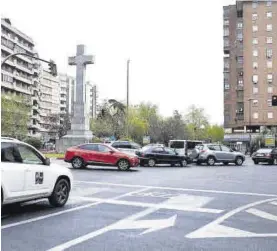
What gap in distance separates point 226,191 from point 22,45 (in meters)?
103

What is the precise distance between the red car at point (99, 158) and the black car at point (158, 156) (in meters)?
5.05

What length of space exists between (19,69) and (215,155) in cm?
8283

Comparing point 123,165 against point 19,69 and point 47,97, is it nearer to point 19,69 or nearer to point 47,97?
point 19,69

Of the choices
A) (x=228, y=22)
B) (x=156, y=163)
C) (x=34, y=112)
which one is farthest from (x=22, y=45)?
(x=156, y=163)

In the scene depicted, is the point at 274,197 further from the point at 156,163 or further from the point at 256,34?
the point at 256,34

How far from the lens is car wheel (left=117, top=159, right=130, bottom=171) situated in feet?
82.3

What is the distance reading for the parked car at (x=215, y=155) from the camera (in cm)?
3506

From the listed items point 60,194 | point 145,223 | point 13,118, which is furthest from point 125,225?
point 13,118

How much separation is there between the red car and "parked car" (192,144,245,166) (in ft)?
35.7

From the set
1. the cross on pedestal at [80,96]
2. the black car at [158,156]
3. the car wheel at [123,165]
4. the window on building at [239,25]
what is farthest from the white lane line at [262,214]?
the window on building at [239,25]

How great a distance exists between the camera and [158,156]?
30.7 meters

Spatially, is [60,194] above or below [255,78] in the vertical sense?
below

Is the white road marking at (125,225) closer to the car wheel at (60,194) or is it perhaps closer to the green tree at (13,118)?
the car wheel at (60,194)

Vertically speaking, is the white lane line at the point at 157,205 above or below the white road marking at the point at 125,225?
above
